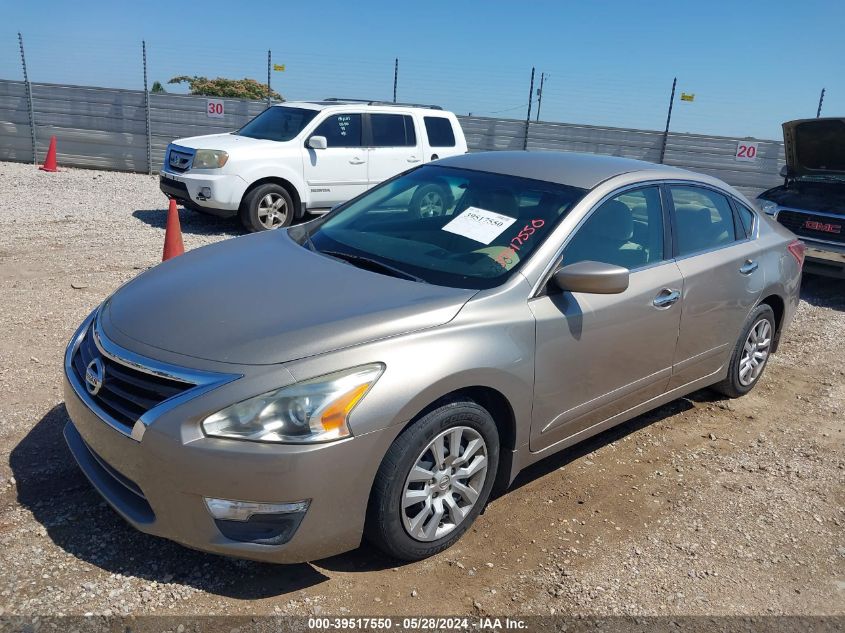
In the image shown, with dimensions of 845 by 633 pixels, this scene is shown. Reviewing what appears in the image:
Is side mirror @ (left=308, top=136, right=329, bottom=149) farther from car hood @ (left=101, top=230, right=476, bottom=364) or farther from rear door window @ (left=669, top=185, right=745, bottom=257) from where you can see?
car hood @ (left=101, top=230, right=476, bottom=364)

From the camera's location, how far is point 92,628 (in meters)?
2.56

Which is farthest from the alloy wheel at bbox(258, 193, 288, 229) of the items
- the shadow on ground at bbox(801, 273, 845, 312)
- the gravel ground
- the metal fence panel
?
the metal fence panel

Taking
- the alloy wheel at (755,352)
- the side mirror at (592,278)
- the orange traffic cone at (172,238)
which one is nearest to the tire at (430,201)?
the side mirror at (592,278)

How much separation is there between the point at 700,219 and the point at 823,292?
541 cm

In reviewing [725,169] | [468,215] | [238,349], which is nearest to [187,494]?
[238,349]

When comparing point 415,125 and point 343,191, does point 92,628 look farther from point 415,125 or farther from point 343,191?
point 415,125

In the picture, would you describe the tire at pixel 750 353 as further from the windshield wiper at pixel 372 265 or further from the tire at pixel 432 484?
the windshield wiper at pixel 372 265

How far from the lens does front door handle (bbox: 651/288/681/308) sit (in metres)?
3.89

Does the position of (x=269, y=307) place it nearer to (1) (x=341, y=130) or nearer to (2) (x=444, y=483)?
(2) (x=444, y=483)

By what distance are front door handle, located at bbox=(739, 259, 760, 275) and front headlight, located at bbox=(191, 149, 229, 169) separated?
6.80 metres

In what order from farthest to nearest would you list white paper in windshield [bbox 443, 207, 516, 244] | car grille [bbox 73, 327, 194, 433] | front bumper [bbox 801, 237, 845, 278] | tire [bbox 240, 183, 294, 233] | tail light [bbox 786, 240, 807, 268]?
tire [bbox 240, 183, 294, 233] → front bumper [bbox 801, 237, 845, 278] → tail light [bbox 786, 240, 807, 268] → white paper in windshield [bbox 443, 207, 516, 244] → car grille [bbox 73, 327, 194, 433]

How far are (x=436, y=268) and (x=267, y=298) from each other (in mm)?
824

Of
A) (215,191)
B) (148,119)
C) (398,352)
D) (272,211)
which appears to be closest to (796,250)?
(398,352)

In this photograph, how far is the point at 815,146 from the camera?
834cm
